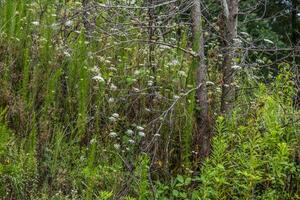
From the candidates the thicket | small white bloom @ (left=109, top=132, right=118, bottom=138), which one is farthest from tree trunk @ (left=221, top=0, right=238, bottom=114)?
small white bloom @ (left=109, top=132, right=118, bottom=138)

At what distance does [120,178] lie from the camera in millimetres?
3891

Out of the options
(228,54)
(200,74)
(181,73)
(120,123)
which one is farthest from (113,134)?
(228,54)

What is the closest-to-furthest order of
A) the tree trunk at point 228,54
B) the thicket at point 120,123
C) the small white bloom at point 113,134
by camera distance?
the thicket at point 120,123
the small white bloom at point 113,134
the tree trunk at point 228,54

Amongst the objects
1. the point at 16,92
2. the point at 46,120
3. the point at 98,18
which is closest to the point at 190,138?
the point at 46,120

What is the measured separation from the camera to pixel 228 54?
4832 millimetres

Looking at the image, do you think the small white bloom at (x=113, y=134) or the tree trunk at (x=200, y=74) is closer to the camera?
the small white bloom at (x=113, y=134)

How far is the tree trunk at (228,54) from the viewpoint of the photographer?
15.8 feet

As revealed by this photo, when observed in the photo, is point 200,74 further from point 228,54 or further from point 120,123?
point 120,123

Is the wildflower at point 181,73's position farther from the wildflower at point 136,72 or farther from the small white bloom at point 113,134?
the small white bloom at point 113,134

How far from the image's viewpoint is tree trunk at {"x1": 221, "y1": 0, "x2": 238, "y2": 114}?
4.82m

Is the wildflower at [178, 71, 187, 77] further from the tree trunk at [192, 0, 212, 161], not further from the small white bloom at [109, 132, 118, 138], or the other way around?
the small white bloom at [109, 132, 118, 138]

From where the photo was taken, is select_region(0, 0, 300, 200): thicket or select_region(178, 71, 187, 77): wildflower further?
select_region(178, 71, 187, 77): wildflower

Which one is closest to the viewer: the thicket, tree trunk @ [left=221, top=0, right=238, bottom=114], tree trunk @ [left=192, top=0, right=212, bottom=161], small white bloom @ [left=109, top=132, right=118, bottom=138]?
the thicket

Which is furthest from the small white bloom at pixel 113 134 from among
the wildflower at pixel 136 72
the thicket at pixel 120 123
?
the wildflower at pixel 136 72
